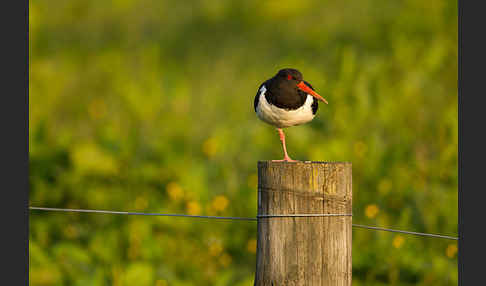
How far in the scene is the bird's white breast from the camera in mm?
3350

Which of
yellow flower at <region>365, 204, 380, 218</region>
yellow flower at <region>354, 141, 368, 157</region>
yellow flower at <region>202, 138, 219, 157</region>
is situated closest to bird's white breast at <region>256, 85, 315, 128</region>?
yellow flower at <region>365, 204, 380, 218</region>

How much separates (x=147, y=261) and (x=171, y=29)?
24.3 feet

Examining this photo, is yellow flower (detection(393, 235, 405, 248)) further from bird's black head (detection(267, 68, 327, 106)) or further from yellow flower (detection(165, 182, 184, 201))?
yellow flower (detection(165, 182, 184, 201))

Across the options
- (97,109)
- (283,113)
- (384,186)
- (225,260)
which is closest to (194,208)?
(225,260)

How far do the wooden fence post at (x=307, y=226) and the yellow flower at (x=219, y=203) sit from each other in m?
2.43

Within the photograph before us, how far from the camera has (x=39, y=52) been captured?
8.73m

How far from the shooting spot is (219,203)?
509 cm

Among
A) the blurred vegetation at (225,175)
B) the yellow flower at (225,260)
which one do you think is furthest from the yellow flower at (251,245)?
the yellow flower at (225,260)

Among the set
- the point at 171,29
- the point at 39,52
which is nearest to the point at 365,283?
the point at 39,52

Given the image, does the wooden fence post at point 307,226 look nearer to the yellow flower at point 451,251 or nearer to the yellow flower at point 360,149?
the yellow flower at point 451,251

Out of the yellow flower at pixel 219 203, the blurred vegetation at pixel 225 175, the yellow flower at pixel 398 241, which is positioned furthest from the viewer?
the yellow flower at pixel 219 203

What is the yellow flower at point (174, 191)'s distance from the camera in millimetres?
5188

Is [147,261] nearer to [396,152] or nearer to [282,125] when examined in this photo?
[282,125]

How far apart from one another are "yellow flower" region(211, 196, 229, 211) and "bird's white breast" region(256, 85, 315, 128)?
1776mm
